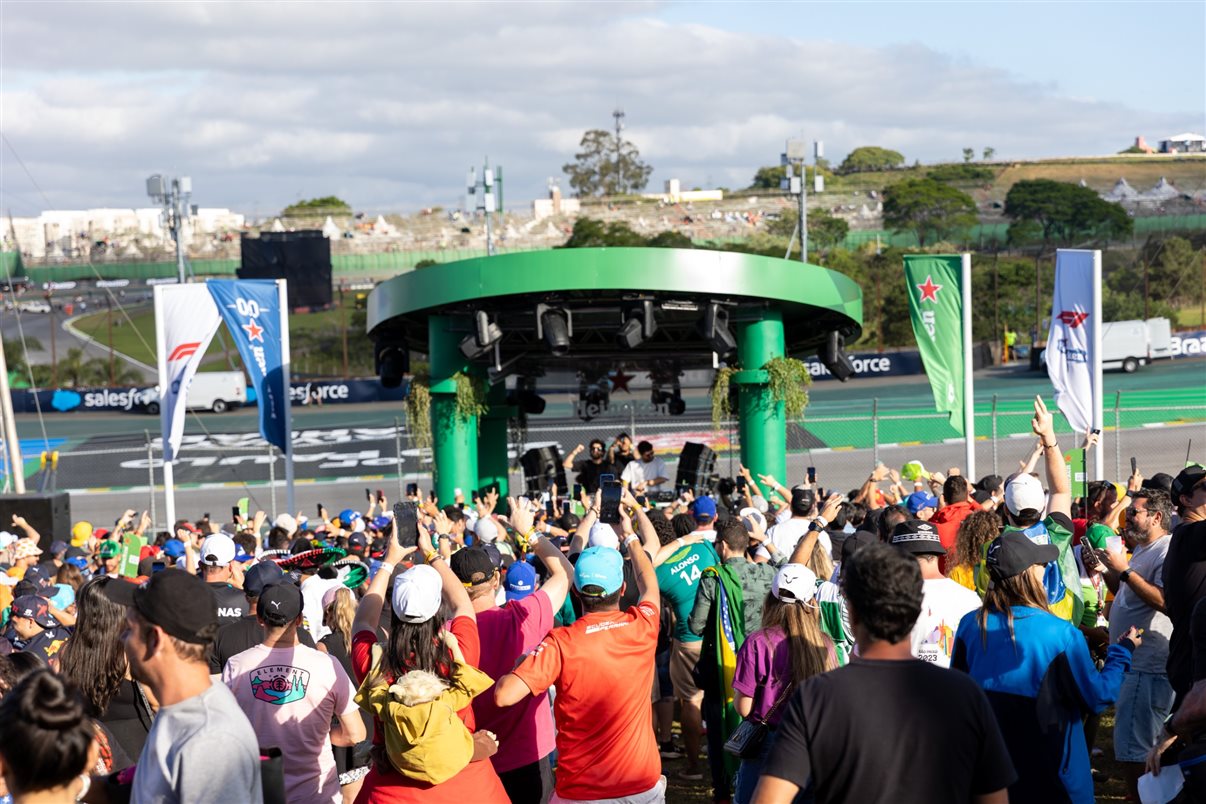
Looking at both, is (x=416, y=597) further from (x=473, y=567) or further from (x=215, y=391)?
(x=215, y=391)

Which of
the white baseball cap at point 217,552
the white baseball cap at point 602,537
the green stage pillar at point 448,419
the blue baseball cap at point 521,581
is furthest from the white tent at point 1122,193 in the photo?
the blue baseball cap at point 521,581

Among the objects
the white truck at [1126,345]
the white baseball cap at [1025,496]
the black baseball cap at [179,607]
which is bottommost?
the white truck at [1126,345]

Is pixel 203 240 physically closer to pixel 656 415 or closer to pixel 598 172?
pixel 598 172

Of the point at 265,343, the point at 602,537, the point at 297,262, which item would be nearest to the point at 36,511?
the point at 265,343

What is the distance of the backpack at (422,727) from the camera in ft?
14.4

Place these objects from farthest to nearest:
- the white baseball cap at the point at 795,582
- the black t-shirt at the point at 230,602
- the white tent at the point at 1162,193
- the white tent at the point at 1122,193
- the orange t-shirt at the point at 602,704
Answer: the white tent at the point at 1122,193, the white tent at the point at 1162,193, the black t-shirt at the point at 230,602, the white baseball cap at the point at 795,582, the orange t-shirt at the point at 602,704

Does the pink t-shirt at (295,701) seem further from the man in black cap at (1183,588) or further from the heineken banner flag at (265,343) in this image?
the heineken banner flag at (265,343)

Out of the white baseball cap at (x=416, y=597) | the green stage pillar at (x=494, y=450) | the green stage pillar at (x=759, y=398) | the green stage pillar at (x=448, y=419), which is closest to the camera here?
the white baseball cap at (x=416, y=597)

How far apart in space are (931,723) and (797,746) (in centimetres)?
35

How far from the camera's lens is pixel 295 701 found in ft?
16.5

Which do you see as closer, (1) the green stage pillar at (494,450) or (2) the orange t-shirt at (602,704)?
(2) the orange t-shirt at (602,704)

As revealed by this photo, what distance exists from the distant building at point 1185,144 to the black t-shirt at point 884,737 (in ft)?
340

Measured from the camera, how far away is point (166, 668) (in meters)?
3.50

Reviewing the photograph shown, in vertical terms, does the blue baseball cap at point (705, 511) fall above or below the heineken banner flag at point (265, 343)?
below
